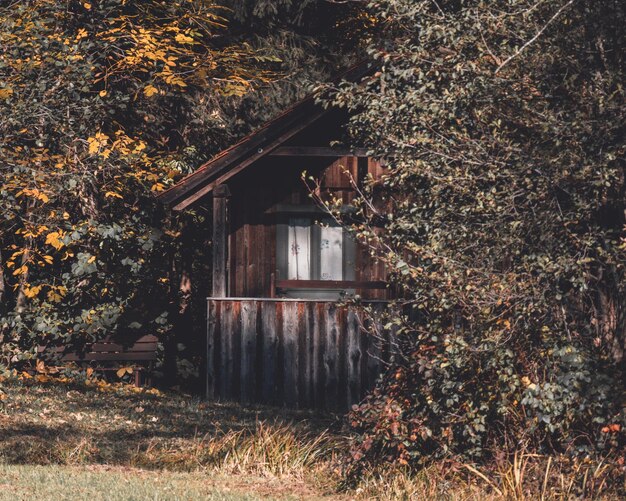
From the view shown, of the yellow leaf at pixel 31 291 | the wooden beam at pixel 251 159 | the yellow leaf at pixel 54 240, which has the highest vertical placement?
the wooden beam at pixel 251 159

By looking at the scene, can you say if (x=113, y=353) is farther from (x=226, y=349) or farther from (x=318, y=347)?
(x=318, y=347)

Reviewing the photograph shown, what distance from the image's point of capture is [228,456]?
10633 mm

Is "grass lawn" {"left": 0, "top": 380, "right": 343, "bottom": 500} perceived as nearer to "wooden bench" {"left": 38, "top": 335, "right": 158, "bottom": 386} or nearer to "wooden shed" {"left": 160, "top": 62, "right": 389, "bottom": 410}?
"wooden shed" {"left": 160, "top": 62, "right": 389, "bottom": 410}

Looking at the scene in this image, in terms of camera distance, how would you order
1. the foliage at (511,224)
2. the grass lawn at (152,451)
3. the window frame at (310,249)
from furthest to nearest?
the window frame at (310,249), the grass lawn at (152,451), the foliage at (511,224)

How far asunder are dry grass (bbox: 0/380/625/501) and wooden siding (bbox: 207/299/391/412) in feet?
2.03

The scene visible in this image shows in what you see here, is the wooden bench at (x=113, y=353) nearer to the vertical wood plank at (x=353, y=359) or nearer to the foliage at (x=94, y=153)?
the foliage at (x=94, y=153)

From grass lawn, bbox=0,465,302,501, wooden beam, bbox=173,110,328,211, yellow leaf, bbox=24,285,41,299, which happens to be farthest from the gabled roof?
grass lawn, bbox=0,465,302,501

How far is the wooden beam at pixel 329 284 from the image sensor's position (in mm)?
17016

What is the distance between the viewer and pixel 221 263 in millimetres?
16250

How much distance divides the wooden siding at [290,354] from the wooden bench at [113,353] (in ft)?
8.73

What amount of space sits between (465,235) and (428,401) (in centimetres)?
144

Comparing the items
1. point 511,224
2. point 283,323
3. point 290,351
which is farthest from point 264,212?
point 511,224

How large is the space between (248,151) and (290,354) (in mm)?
3051

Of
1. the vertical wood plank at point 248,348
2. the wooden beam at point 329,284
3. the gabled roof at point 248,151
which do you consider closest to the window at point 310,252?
the wooden beam at point 329,284
